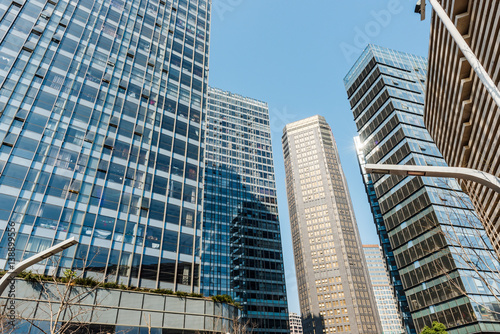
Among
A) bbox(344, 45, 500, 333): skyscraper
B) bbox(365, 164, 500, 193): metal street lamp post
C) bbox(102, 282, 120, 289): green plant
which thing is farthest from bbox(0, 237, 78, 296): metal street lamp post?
bbox(344, 45, 500, 333): skyscraper

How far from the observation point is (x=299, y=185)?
15925 cm

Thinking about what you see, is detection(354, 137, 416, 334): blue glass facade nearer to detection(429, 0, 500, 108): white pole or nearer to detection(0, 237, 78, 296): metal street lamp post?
detection(429, 0, 500, 108): white pole

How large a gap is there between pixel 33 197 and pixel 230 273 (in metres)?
68.2

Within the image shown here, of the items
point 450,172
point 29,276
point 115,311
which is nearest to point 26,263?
point 450,172

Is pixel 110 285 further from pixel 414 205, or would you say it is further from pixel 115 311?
pixel 414 205

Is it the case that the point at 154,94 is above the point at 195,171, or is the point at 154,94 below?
above

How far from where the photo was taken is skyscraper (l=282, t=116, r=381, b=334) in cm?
12544

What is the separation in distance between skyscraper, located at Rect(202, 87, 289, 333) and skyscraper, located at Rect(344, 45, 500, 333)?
120ft

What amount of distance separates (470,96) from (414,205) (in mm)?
54663

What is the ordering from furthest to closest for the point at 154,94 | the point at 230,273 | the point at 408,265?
the point at 230,273 < the point at 408,265 < the point at 154,94

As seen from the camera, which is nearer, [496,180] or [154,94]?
[496,180]

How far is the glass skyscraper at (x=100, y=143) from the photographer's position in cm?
3166

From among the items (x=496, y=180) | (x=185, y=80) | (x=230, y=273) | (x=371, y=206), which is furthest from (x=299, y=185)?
(x=496, y=180)

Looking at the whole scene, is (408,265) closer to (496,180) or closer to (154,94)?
(154,94)
